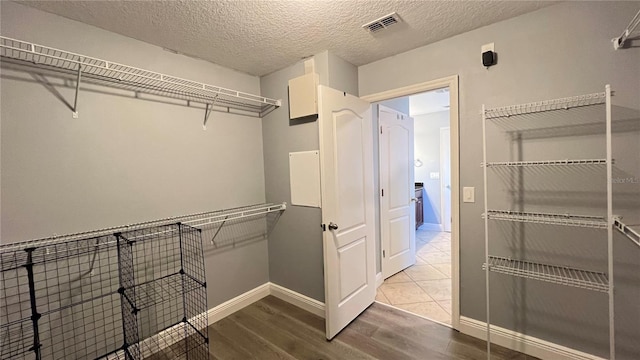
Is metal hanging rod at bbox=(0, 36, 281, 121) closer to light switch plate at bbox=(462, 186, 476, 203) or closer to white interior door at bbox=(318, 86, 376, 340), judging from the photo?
white interior door at bbox=(318, 86, 376, 340)

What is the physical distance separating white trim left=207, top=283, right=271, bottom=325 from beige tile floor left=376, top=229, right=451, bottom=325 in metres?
1.26

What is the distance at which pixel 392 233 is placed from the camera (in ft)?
10.7

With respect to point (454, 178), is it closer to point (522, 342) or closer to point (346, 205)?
point (346, 205)

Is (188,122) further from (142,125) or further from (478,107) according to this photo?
(478,107)

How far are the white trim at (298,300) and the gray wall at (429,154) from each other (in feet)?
12.9

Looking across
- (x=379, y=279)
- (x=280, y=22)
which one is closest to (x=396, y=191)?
(x=379, y=279)

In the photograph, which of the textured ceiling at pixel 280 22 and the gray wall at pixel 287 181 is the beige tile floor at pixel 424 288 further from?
the textured ceiling at pixel 280 22

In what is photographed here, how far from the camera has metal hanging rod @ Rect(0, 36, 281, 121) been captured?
1510 millimetres

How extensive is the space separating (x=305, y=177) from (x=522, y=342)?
2.13 meters

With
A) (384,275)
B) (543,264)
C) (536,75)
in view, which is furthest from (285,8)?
(384,275)

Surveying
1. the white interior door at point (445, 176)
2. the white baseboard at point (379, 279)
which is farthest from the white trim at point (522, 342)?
the white interior door at point (445, 176)

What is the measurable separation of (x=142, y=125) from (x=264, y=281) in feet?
6.40

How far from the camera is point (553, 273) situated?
1690 mm

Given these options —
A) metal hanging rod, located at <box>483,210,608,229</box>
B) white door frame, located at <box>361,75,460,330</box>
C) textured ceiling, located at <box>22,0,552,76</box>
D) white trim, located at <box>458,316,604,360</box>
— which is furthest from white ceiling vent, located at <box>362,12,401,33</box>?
white trim, located at <box>458,316,604,360</box>
